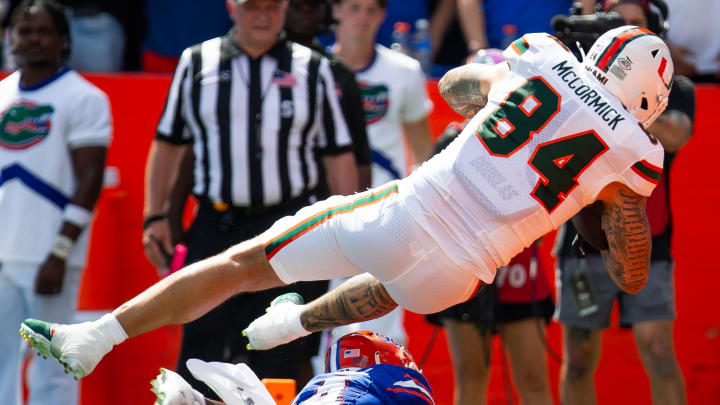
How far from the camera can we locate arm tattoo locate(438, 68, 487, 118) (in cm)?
496

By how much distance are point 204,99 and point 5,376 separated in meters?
2.04

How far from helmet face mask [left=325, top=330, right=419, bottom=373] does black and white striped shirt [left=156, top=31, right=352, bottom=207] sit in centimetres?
179

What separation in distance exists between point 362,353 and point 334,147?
2140mm

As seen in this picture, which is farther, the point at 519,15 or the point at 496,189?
the point at 519,15

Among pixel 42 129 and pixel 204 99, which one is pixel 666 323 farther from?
pixel 42 129

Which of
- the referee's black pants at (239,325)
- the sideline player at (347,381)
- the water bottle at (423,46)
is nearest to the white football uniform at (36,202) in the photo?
the referee's black pants at (239,325)

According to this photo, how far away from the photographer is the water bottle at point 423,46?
8.50 metres

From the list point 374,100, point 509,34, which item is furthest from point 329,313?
point 509,34

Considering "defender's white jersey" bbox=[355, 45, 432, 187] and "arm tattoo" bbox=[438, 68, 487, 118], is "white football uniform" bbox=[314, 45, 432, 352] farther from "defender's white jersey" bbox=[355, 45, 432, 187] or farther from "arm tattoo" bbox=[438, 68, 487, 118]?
"arm tattoo" bbox=[438, 68, 487, 118]

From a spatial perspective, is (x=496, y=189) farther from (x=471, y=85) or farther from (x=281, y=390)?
(x=281, y=390)

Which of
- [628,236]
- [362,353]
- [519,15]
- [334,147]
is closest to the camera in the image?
[362,353]

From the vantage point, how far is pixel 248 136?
6.12 metres

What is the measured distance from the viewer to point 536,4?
8695 mm

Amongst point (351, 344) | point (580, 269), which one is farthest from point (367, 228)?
point (580, 269)
